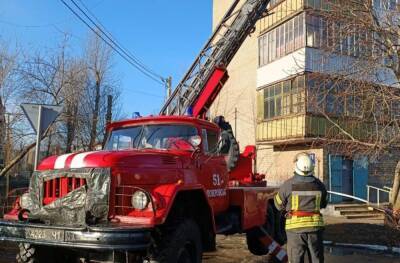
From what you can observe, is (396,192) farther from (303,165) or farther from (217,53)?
(303,165)

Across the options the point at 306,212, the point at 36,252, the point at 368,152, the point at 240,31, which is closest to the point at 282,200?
the point at 306,212

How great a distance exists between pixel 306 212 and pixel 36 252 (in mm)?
3639

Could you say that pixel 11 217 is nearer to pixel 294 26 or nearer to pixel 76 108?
pixel 76 108

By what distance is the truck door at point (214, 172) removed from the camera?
7448 millimetres

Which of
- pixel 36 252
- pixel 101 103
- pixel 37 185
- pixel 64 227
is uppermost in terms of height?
pixel 101 103

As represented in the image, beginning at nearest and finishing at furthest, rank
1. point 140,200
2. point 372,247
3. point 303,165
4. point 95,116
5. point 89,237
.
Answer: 1. point 89,237
2. point 140,200
3. point 303,165
4. point 372,247
5. point 95,116

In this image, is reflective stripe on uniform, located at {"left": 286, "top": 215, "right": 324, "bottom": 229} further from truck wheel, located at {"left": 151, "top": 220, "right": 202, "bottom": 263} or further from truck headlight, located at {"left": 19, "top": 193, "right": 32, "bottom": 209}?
truck headlight, located at {"left": 19, "top": 193, "right": 32, "bottom": 209}

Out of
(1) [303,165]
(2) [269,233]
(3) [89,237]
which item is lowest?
(2) [269,233]

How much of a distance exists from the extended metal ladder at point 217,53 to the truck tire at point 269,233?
11.6 ft

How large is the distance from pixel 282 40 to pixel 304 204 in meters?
17.9

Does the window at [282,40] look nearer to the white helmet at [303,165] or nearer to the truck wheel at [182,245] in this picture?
the white helmet at [303,165]

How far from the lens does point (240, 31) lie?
13.4 meters

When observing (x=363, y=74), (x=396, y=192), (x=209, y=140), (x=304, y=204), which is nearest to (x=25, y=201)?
(x=209, y=140)

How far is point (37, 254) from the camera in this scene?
21.7ft
